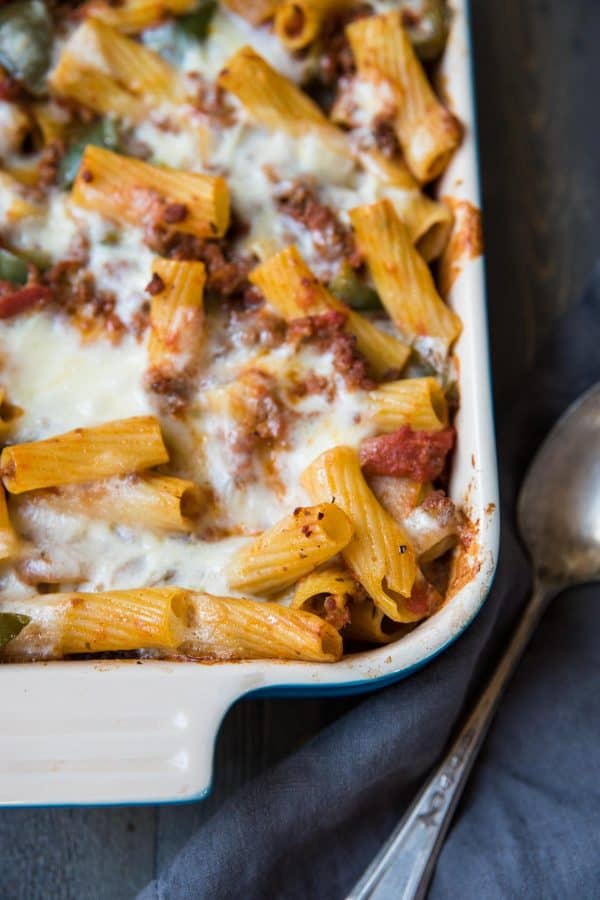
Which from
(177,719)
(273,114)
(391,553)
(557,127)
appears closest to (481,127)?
(557,127)

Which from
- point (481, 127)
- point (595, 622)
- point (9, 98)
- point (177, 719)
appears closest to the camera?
point (177, 719)

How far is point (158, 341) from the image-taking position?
2.05m

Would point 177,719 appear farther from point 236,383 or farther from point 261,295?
point 261,295

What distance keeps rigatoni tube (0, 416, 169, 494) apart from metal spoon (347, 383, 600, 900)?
0.81 meters

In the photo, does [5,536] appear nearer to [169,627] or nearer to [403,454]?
[169,627]

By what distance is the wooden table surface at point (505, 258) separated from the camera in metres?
2.09

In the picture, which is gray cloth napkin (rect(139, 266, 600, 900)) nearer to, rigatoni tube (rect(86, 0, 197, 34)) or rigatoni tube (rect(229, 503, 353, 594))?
rigatoni tube (rect(229, 503, 353, 594))

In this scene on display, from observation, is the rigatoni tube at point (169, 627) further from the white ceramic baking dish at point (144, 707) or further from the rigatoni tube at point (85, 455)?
the rigatoni tube at point (85, 455)

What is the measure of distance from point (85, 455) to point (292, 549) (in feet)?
1.40

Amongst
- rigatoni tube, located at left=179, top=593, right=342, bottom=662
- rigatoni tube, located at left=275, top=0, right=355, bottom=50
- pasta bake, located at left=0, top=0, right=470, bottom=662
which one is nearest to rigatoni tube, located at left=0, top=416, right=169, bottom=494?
pasta bake, located at left=0, top=0, right=470, bottom=662

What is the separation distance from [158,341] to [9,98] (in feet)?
2.38

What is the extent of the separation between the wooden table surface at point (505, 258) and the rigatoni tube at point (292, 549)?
45 centimetres

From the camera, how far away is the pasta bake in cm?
184

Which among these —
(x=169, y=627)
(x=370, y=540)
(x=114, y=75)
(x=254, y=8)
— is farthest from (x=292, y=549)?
(x=254, y=8)
